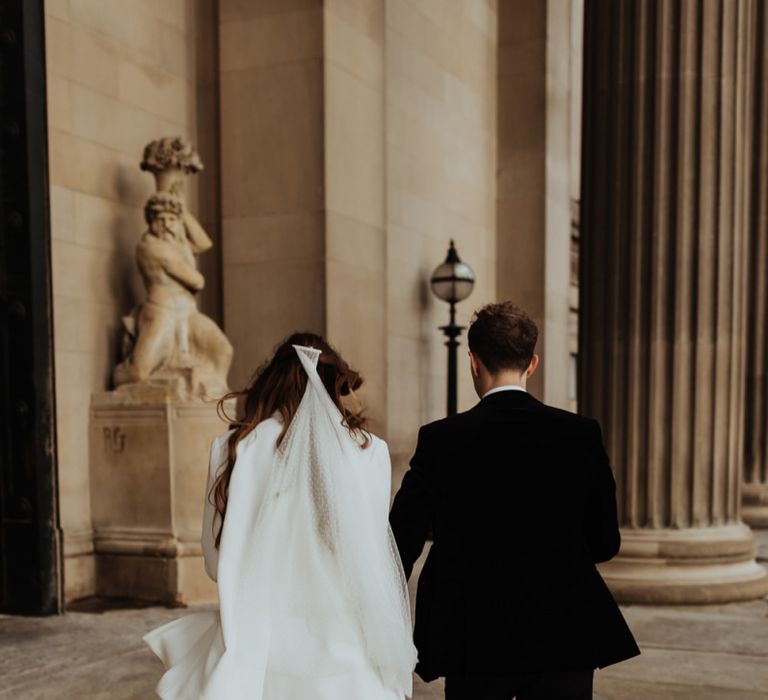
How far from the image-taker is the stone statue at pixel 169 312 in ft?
24.0

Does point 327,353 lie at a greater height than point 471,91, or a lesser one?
lesser

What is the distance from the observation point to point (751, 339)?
38.5ft

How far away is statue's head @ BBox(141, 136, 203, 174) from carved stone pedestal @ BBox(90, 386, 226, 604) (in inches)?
70.1

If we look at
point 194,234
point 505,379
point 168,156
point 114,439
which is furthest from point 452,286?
point 505,379

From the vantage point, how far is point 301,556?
2807 mm

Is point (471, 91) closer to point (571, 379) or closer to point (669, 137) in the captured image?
point (571, 379)

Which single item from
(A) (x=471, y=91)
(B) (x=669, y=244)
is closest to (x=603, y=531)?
(B) (x=669, y=244)

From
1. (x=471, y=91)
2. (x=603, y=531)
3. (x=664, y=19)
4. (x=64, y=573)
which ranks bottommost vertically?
(x=64, y=573)

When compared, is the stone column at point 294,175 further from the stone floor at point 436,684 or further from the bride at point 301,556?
the bride at point 301,556

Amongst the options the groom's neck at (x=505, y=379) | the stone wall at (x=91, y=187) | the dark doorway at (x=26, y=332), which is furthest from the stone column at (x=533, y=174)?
the groom's neck at (x=505, y=379)

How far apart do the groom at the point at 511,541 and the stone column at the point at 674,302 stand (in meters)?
4.49

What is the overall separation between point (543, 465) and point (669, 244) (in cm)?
476

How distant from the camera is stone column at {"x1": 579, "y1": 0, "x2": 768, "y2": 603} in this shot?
6789mm

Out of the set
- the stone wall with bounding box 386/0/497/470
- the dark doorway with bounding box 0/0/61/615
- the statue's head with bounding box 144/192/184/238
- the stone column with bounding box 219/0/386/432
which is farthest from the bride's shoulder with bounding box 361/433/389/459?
the stone wall with bounding box 386/0/497/470
